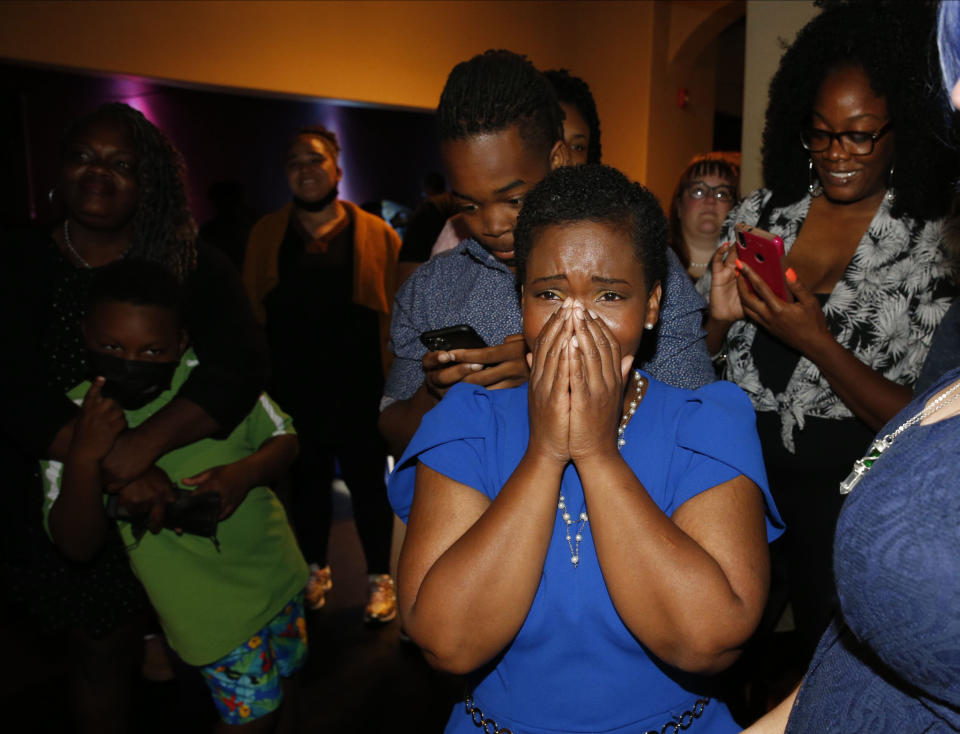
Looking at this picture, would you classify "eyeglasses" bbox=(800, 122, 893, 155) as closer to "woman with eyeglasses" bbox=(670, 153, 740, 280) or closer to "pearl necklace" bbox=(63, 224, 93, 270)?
"woman with eyeglasses" bbox=(670, 153, 740, 280)

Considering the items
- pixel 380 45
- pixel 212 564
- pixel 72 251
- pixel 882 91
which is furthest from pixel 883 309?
pixel 380 45

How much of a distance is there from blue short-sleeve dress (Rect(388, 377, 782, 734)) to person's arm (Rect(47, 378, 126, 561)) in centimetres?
106

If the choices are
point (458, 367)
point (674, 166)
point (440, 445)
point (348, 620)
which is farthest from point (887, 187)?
point (674, 166)

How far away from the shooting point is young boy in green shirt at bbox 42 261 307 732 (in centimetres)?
198

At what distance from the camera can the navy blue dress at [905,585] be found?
785mm

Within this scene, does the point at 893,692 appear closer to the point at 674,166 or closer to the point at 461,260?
the point at 461,260

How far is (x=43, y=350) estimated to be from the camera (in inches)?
85.2

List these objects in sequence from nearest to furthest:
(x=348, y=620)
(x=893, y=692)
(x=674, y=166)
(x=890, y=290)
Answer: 1. (x=893, y=692)
2. (x=890, y=290)
3. (x=348, y=620)
4. (x=674, y=166)

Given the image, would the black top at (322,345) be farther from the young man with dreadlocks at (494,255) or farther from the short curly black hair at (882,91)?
the short curly black hair at (882,91)

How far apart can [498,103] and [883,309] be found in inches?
45.6

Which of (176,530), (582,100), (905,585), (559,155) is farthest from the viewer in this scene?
(582,100)

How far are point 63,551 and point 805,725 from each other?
1.83 metres

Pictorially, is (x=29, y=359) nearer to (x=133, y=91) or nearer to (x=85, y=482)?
(x=85, y=482)

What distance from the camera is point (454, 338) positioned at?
1.58 m
